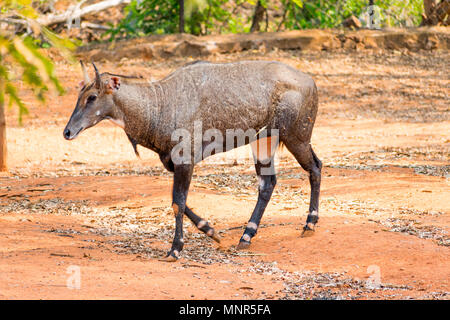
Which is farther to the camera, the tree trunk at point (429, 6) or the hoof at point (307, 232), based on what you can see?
the tree trunk at point (429, 6)

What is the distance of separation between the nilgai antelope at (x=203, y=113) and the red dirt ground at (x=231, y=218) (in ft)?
1.70

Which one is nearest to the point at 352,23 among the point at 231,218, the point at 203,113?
the point at 231,218

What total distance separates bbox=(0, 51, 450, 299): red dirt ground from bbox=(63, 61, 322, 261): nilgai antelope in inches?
20.4

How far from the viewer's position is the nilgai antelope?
21.7 ft

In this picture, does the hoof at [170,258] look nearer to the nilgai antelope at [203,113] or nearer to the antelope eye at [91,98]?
the nilgai antelope at [203,113]

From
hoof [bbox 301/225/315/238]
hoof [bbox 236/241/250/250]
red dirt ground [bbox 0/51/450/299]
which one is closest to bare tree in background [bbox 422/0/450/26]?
red dirt ground [bbox 0/51/450/299]

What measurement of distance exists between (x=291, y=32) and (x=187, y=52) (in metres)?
2.88

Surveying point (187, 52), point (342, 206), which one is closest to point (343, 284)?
point (342, 206)

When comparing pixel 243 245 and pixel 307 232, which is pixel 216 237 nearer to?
pixel 243 245

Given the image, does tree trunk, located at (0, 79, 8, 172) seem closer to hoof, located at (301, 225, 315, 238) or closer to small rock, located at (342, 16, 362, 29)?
hoof, located at (301, 225, 315, 238)

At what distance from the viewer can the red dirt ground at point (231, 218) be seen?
18.9 ft

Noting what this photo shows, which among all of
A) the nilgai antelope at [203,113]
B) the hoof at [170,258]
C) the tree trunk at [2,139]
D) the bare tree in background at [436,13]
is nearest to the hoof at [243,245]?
the nilgai antelope at [203,113]

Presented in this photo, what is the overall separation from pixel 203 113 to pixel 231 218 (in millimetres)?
1719
